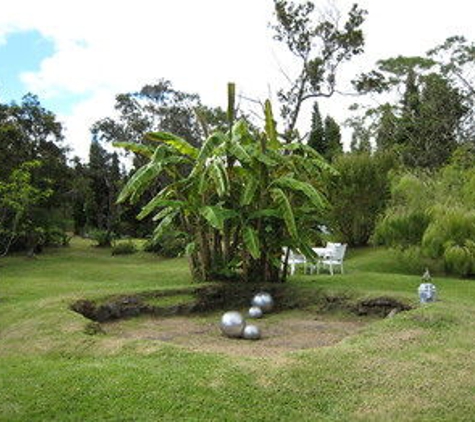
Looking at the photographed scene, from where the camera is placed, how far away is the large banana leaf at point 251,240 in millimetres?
9992

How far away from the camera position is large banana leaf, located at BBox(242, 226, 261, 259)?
9992 millimetres

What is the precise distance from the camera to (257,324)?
889cm

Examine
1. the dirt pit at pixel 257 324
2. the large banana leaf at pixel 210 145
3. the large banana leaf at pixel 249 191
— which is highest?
the large banana leaf at pixel 210 145

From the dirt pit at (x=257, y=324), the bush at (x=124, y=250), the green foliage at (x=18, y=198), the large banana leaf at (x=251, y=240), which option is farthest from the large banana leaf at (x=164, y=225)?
the bush at (x=124, y=250)

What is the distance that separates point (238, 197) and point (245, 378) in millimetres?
6037

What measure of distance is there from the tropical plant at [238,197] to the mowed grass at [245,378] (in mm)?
3629

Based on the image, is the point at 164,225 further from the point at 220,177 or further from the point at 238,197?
the point at 220,177

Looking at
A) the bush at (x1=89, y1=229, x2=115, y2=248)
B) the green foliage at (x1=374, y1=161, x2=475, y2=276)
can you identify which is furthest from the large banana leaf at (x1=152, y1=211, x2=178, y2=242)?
the bush at (x1=89, y1=229, x2=115, y2=248)

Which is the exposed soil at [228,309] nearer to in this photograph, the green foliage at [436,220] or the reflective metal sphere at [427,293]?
the reflective metal sphere at [427,293]

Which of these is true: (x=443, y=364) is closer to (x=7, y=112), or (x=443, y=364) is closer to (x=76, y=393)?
(x=76, y=393)

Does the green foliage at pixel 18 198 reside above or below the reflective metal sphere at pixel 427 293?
above

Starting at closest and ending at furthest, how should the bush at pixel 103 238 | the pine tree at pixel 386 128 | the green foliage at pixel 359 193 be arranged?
the green foliage at pixel 359 193 → the bush at pixel 103 238 → the pine tree at pixel 386 128

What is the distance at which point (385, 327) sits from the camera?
684 cm

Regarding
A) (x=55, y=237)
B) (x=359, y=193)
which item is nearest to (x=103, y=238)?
(x=55, y=237)
